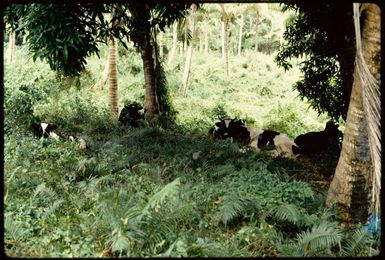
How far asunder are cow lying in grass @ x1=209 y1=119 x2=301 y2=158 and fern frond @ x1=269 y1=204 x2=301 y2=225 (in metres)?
4.43

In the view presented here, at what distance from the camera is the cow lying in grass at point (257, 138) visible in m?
10.1

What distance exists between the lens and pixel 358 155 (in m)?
5.33

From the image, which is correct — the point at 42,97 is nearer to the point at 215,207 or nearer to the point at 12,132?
the point at 12,132

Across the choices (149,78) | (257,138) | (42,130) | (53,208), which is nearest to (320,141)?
(257,138)

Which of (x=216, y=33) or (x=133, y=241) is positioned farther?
(x=216, y=33)

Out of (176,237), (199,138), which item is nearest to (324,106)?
(199,138)

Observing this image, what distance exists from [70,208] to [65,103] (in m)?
10.5

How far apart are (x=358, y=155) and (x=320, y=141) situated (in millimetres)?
5198

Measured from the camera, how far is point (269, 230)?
15.7ft

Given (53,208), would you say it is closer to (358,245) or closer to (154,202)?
(154,202)

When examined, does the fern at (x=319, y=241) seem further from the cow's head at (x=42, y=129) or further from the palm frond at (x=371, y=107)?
the cow's head at (x=42, y=129)

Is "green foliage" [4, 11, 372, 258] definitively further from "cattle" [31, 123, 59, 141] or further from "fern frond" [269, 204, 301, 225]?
"cattle" [31, 123, 59, 141]

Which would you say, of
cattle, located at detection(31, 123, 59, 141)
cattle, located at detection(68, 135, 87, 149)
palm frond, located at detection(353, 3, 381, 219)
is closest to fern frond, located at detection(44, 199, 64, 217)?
palm frond, located at detection(353, 3, 381, 219)

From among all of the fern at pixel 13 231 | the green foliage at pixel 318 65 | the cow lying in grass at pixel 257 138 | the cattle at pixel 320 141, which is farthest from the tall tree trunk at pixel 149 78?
the fern at pixel 13 231
